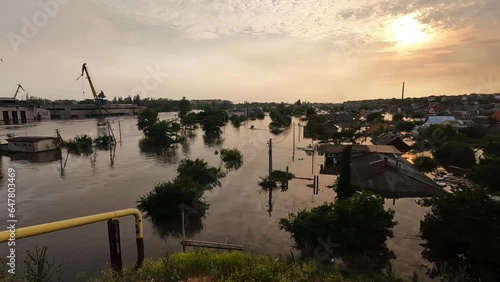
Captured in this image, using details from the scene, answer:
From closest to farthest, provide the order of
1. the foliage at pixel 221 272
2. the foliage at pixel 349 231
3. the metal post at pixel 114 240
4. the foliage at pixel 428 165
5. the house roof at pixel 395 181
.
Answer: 1. the foliage at pixel 221 272
2. the metal post at pixel 114 240
3. the foliage at pixel 349 231
4. the house roof at pixel 395 181
5. the foliage at pixel 428 165

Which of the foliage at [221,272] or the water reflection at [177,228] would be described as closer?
the foliage at [221,272]

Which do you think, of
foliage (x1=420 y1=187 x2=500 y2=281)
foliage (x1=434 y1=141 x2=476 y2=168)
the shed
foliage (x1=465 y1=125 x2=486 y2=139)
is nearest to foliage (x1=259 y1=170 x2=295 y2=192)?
foliage (x1=420 y1=187 x2=500 y2=281)

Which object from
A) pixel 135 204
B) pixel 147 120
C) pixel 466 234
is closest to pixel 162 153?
pixel 147 120

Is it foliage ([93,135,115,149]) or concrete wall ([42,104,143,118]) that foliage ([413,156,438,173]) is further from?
concrete wall ([42,104,143,118])

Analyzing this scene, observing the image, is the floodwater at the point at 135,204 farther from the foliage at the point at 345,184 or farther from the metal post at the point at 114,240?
the metal post at the point at 114,240

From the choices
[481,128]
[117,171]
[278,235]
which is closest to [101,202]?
[117,171]

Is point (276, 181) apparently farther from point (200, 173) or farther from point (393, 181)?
point (393, 181)

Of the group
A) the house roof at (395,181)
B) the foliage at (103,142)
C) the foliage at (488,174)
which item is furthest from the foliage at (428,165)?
the foliage at (103,142)
